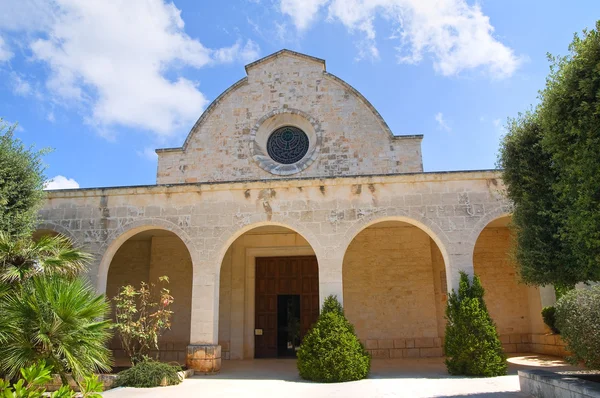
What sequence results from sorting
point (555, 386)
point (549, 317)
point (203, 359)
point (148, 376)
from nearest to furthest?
point (555, 386), point (148, 376), point (203, 359), point (549, 317)

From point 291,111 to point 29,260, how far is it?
9289mm

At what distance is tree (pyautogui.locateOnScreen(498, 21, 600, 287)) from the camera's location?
17.9 feet

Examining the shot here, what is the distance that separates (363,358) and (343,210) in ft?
10.4

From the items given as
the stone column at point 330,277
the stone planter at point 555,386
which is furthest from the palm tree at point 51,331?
the stone planter at point 555,386

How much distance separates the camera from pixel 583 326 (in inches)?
286

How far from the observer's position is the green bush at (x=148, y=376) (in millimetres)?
8484

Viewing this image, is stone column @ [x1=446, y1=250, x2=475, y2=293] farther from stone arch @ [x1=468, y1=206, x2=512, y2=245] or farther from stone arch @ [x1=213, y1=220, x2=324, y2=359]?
stone arch @ [x1=213, y1=220, x2=324, y2=359]

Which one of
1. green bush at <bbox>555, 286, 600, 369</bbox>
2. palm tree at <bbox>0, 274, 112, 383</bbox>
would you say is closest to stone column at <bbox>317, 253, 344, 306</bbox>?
green bush at <bbox>555, 286, 600, 369</bbox>

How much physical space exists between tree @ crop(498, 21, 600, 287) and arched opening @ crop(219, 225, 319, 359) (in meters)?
7.15

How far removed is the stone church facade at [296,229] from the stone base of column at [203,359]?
0.09ft

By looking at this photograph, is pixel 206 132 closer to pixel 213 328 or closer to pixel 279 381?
pixel 213 328

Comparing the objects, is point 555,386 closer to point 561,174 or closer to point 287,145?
point 561,174

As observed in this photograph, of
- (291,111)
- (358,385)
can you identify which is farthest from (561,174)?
Result: (291,111)

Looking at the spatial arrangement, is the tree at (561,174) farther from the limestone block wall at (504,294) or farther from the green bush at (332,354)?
the limestone block wall at (504,294)
